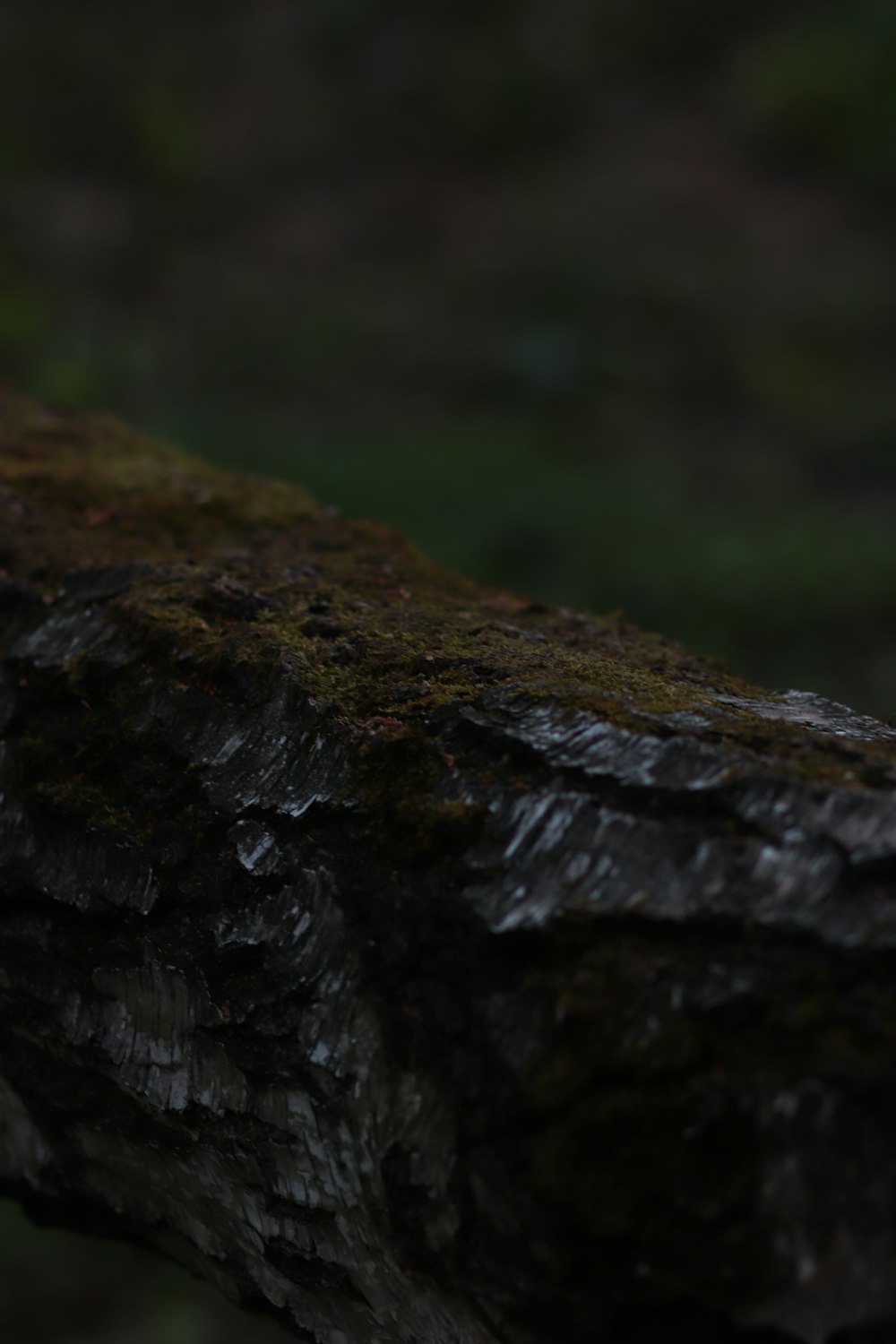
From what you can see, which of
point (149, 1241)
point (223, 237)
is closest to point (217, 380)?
point (223, 237)

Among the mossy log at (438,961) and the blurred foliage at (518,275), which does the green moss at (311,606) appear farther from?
the blurred foliage at (518,275)

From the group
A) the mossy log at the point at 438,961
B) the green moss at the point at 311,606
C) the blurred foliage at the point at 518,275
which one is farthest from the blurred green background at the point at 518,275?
the mossy log at the point at 438,961

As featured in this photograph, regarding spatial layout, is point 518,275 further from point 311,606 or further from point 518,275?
point 311,606

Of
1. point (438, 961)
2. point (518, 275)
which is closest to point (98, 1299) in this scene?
point (438, 961)

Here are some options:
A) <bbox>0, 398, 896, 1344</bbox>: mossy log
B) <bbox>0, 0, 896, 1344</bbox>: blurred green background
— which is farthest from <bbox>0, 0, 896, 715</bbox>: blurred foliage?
<bbox>0, 398, 896, 1344</bbox>: mossy log

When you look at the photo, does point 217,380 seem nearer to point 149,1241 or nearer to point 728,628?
point 728,628
